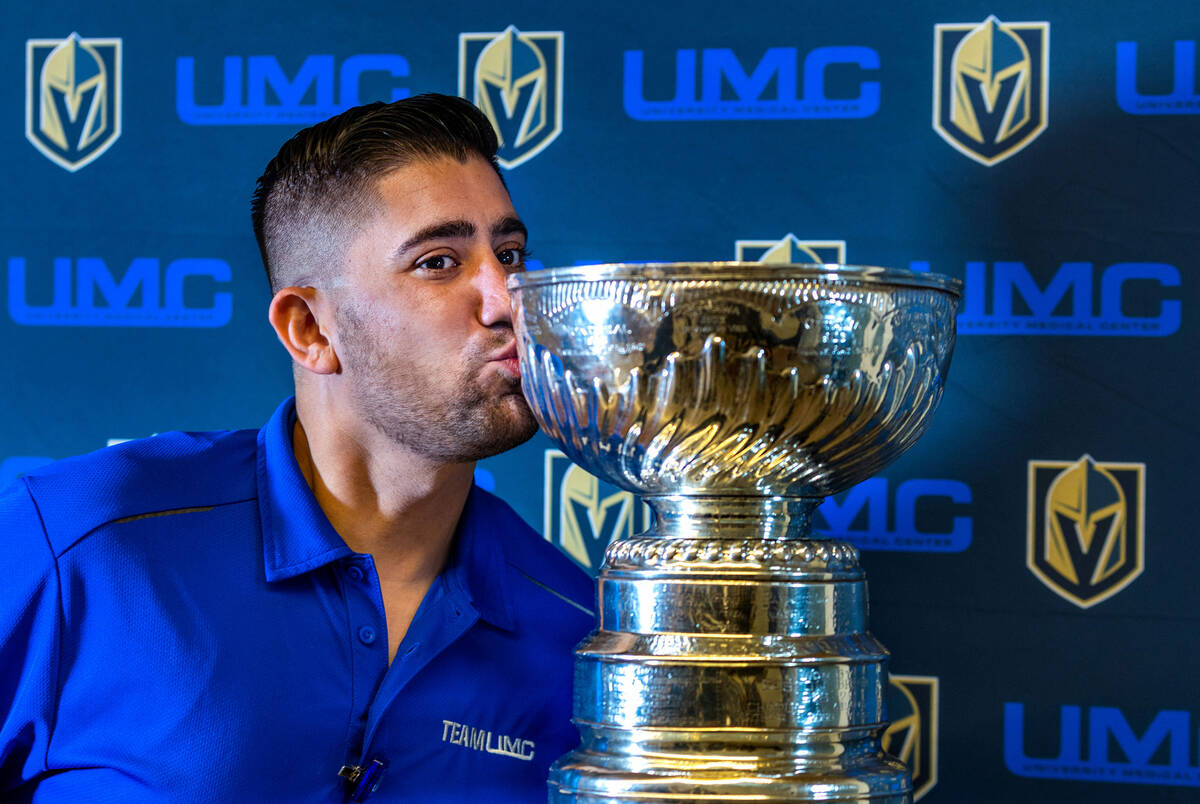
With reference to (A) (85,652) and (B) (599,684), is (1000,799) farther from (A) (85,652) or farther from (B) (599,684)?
(A) (85,652)

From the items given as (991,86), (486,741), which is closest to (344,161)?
(486,741)

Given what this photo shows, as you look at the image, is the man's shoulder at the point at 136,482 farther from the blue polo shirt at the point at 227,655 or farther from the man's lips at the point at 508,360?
the man's lips at the point at 508,360

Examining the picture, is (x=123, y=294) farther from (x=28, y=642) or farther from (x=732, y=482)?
(x=732, y=482)

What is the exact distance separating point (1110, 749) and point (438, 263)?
0.91 meters

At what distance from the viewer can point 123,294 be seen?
171cm

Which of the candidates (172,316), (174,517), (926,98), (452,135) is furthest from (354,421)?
(926,98)

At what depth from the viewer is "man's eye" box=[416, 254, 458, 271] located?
1.29m

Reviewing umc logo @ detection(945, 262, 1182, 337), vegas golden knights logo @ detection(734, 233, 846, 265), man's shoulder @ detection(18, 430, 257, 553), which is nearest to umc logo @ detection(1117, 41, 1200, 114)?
umc logo @ detection(945, 262, 1182, 337)

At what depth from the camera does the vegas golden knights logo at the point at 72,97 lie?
1.72 meters

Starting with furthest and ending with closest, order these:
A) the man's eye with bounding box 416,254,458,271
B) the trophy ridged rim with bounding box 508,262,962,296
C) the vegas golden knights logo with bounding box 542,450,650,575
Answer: the vegas golden knights logo with bounding box 542,450,650,575, the man's eye with bounding box 416,254,458,271, the trophy ridged rim with bounding box 508,262,962,296

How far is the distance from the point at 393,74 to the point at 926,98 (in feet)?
2.13

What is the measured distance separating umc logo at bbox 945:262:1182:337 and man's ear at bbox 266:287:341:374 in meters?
0.67

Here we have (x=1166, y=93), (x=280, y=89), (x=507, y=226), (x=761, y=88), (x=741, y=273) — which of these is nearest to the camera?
(x=741, y=273)

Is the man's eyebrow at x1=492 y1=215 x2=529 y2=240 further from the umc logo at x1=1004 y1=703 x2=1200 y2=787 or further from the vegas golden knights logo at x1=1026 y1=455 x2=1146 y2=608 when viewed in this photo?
the umc logo at x1=1004 y1=703 x2=1200 y2=787
